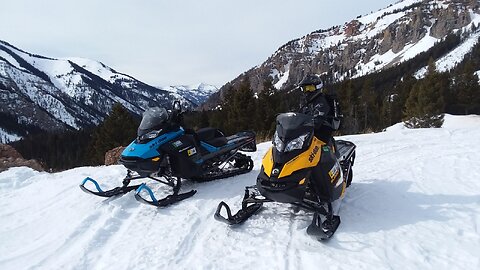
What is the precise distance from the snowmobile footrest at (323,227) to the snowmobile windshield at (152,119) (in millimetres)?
2975

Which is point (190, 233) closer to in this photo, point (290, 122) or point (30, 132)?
point (290, 122)

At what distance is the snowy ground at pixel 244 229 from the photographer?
3.75 metres

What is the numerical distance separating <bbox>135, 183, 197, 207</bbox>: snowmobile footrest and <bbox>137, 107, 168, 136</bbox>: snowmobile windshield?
1006mm

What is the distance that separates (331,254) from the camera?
3.78 m

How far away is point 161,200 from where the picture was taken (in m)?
5.38

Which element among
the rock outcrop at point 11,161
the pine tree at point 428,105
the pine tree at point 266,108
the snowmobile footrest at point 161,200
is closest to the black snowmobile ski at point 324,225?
the snowmobile footrest at point 161,200

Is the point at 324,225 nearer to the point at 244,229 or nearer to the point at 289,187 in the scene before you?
the point at 289,187

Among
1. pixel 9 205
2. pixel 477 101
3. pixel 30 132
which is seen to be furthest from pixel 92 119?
pixel 9 205

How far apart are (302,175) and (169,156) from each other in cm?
259

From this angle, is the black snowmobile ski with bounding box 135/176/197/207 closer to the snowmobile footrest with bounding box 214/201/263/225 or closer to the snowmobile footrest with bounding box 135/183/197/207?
the snowmobile footrest with bounding box 135/183/197/207

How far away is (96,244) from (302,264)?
2366 millimetres

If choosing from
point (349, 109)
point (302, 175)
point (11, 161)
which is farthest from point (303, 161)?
point (349, 109)

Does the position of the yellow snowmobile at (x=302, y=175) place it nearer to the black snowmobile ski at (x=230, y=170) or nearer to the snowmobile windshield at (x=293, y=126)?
the snowmobile windshield at (x=293, y=126)

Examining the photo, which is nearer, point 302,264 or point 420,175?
point 302,264
